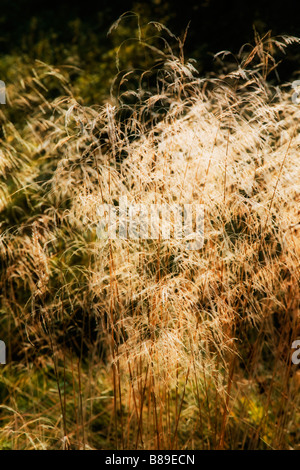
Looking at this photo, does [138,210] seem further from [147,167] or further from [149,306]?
[149,306]

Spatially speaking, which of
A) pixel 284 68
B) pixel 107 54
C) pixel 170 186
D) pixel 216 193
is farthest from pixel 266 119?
pixel 107 54

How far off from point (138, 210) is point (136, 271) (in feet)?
0.94

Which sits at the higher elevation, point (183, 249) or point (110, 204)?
point (110, 204)

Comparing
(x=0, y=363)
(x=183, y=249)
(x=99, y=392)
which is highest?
(x=183, y=249)

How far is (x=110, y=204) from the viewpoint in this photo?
1.75 m

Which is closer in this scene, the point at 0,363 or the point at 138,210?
the point at 138,210

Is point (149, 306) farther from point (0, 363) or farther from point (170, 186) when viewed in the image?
point (0, 363)

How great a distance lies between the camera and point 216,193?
187 cm

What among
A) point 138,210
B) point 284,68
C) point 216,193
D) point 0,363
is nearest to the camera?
point 138,210

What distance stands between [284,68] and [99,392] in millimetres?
3107

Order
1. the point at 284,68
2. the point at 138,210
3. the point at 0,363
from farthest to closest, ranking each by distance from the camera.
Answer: the point at 284,68, the point at 0,363, the point at 138,210

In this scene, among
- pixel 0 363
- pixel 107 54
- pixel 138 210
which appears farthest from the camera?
pixel 107 54

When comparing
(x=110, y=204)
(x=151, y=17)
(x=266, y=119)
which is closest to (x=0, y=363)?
(x=110, y=204)

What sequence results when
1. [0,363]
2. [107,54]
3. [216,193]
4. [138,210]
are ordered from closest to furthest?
[138,210] → [216,193] → [0,363] → [107,54]
